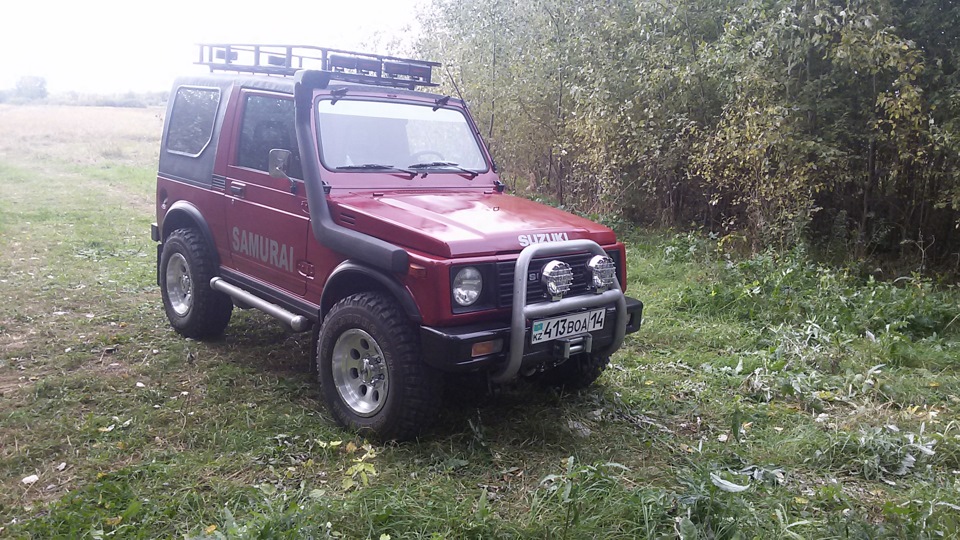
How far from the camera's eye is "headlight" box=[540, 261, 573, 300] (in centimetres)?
Answer: 385

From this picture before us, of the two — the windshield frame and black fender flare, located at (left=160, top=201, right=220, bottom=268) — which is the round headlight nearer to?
the windshield frame

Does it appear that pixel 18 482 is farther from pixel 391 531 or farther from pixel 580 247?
pixel 580 247

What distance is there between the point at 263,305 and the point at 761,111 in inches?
200

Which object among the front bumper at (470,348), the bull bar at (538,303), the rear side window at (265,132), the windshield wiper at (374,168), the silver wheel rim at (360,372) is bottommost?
the silver wheel rim at (360,372)

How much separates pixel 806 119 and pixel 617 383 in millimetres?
3943

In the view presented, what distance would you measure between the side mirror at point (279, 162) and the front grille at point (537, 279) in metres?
1.53

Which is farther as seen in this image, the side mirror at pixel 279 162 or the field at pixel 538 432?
the side mirror at pixel 279 162


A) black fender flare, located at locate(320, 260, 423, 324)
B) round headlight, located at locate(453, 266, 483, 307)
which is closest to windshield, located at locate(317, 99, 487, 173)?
black fender flare, located at locate(320, 260, 423, 324)

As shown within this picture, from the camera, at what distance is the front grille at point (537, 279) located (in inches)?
149

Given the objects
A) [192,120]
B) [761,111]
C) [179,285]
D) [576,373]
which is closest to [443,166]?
[576,373]

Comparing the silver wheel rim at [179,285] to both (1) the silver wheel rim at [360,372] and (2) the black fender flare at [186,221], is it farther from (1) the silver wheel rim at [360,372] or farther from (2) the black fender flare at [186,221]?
(1) the silver wheel rim at [360,372]

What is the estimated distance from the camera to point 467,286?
12.2 ft

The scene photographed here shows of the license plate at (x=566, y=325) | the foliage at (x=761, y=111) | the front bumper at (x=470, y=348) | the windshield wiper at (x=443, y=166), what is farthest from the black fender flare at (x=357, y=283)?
the foliage at (x=761, y=111)

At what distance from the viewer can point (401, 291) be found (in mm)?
3764
